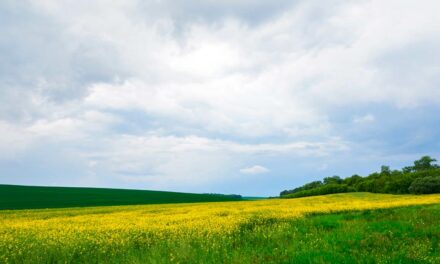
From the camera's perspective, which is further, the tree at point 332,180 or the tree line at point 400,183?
the tree at point 332,180

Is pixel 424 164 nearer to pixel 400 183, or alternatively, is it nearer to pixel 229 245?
pixel 400 183

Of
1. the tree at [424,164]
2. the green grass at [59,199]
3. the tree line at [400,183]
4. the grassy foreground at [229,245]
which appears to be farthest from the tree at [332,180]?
the grassy foreground at [229,245]

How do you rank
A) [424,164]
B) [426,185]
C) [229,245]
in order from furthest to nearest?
[424,164], [426,185], [229,245]

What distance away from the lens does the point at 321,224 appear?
1725cm

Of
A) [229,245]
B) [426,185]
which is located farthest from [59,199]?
[426,185]

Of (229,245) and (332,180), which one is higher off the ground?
(332,180)

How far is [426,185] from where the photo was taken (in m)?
70.1

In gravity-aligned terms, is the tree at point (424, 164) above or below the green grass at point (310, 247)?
above

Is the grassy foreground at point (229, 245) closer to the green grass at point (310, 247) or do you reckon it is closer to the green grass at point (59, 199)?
the green grass at point (310, 247)

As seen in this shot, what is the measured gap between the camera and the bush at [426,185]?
68.6 m

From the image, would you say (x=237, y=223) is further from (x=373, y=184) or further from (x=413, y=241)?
(x=373, y=184)

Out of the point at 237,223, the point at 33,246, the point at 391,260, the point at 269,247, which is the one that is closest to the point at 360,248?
the point at 391,260

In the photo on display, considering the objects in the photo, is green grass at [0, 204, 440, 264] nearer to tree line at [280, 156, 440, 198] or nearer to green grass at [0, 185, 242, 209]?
green grass at [0, 185, 242, 209]

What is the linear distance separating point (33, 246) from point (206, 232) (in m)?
6.36
